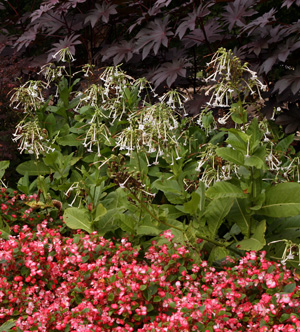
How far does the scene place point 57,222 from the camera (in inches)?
127

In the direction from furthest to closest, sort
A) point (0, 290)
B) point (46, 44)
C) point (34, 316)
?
1. point (46, 44)
2. point (0, 290)
3. point (34, 316)

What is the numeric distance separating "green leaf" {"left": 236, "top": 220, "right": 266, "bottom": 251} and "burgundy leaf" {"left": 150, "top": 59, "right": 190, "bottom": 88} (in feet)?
5.01

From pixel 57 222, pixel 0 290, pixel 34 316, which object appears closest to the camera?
pixel 34 316

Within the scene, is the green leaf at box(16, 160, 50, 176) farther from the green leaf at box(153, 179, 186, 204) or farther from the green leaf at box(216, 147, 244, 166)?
the green leaf at box(216, 147, 244, 166)

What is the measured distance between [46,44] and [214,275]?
354cm

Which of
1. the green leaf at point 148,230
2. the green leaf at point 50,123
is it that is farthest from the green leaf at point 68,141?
the green leaf at point 148,230

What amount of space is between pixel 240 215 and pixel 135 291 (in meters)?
0.87

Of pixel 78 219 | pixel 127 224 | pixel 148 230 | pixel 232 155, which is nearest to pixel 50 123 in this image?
pixel 78 219

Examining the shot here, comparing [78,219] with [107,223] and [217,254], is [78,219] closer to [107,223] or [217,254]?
[107,223]

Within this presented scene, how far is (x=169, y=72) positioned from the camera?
3820mm

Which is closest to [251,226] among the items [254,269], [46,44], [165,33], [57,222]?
[254,269]

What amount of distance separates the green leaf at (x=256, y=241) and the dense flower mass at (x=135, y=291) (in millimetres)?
108

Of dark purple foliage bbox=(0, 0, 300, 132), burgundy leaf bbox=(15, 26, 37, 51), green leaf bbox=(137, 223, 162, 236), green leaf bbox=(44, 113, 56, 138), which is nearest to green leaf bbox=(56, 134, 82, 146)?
green leaf bbox=(44, 113, 56, 138)

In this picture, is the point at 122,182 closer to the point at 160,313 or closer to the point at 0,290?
the point at 160,313
